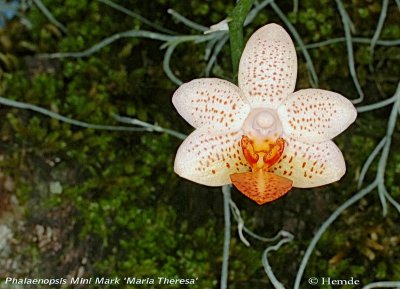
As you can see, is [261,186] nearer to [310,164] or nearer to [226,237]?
[310,164]

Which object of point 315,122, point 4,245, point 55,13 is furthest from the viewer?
point 55,13

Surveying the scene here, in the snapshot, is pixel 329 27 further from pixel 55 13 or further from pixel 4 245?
pixel 4 245

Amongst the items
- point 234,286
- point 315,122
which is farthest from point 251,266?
point 315,122

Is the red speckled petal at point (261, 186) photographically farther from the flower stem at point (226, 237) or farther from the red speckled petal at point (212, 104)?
the flower stem at point (226, 237)

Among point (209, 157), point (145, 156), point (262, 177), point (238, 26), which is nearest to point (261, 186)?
point (262, 177)

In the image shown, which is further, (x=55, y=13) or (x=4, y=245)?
(x=55, y=13)

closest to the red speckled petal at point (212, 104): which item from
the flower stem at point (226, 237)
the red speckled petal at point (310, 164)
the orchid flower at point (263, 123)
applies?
the orchid flower at point (263, 123)
